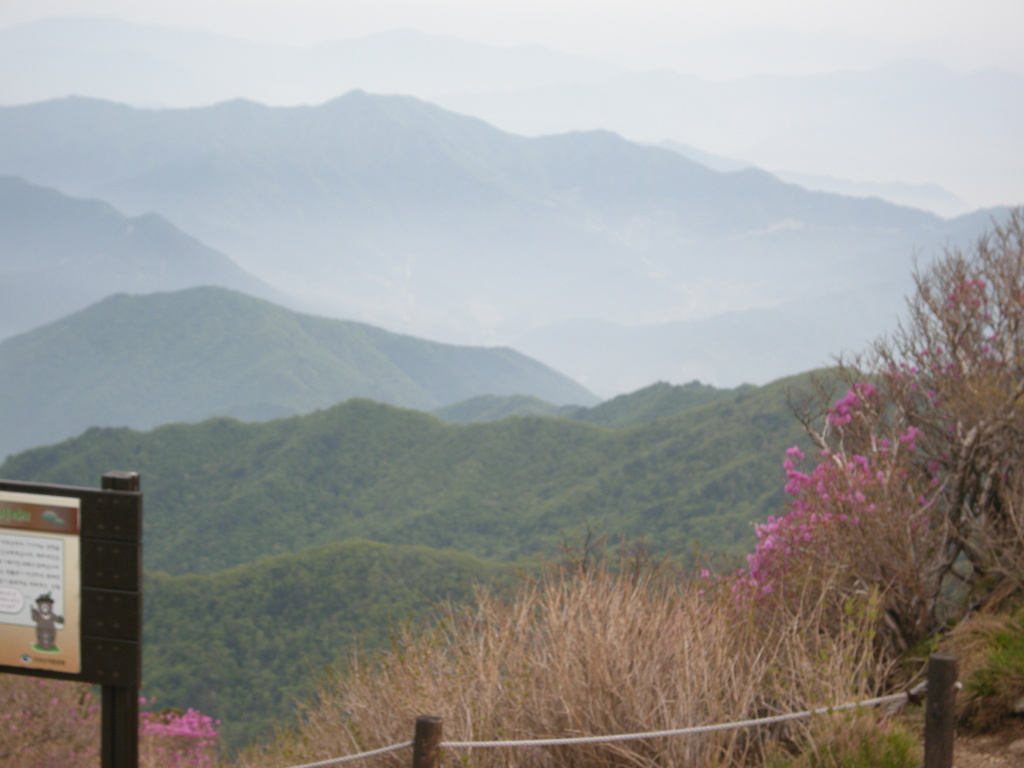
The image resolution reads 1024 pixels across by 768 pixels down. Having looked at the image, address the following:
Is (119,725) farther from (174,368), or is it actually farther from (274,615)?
(174,368)

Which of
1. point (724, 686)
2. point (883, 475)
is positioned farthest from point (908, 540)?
point (724, 686)

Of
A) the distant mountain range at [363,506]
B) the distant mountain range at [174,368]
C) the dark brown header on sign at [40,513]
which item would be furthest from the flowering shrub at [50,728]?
the distant mountain range at [174,368]

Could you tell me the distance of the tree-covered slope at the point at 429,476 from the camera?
37.7 meters

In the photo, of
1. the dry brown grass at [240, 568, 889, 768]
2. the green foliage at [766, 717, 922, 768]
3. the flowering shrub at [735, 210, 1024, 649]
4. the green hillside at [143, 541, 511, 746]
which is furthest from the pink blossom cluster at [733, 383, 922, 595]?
the green hillside at [143, 541, 511, 746]

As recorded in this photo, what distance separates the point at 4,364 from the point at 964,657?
132037 mm

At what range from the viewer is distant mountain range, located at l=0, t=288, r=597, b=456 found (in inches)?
4405

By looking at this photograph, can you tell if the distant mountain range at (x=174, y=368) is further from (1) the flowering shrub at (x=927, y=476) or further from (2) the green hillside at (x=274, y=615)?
(1) the flowering shrub at (x=927, y=476)

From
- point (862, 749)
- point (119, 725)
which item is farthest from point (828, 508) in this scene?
point (119, 725)

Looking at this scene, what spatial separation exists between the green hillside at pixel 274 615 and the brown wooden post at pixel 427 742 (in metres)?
21.0

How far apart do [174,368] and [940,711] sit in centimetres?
12032

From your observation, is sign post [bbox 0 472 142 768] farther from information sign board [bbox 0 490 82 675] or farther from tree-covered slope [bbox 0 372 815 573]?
tree-covered slope [bbox 0 372 815 573]

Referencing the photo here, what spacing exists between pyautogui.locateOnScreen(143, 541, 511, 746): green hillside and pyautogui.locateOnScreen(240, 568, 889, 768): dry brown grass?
19.7m

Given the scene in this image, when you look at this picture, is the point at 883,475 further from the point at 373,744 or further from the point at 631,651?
the point at 373,744

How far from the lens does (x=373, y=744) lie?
4.98m
